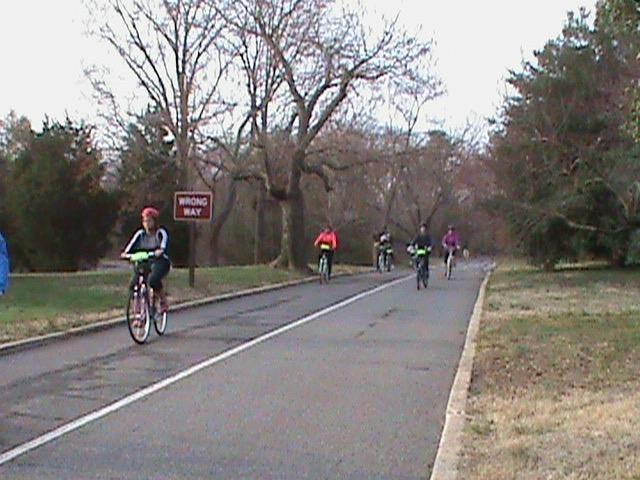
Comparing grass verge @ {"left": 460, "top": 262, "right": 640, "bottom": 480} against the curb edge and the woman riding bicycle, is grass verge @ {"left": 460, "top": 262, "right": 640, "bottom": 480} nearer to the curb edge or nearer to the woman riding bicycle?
the curb edge

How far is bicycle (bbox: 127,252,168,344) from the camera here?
13.5 m

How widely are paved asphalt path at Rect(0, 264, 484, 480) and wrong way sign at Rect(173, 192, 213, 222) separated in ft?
23.3

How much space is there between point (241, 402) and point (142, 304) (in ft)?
16.5

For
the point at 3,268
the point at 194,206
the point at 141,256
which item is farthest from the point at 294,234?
the point at 3,268

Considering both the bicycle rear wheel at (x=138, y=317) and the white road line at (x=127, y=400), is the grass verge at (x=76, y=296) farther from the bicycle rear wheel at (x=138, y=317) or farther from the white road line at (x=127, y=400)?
the white road line at (x=127, y=400)

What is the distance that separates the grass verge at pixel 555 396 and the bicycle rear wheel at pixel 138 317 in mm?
4571

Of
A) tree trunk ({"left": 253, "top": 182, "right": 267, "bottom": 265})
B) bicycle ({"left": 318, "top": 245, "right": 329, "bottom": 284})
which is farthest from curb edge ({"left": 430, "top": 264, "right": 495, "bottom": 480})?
tree trunk ({"left": 253, "top": 182, "right": 267, "bottom": 265})

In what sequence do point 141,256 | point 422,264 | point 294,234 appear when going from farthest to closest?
1. point 294,234
2. point 422,264
3. point 141,256

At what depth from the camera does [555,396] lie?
9195 millimetres

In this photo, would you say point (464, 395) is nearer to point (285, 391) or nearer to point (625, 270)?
point (285, 391)

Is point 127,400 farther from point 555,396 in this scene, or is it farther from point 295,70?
point 295,70

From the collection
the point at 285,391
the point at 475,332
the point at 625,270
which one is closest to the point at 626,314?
the point at 475,332

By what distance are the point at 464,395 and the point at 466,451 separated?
8.11 ft

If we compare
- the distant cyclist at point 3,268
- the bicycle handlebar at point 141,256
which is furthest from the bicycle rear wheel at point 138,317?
the distant cyclist at point 3,268
